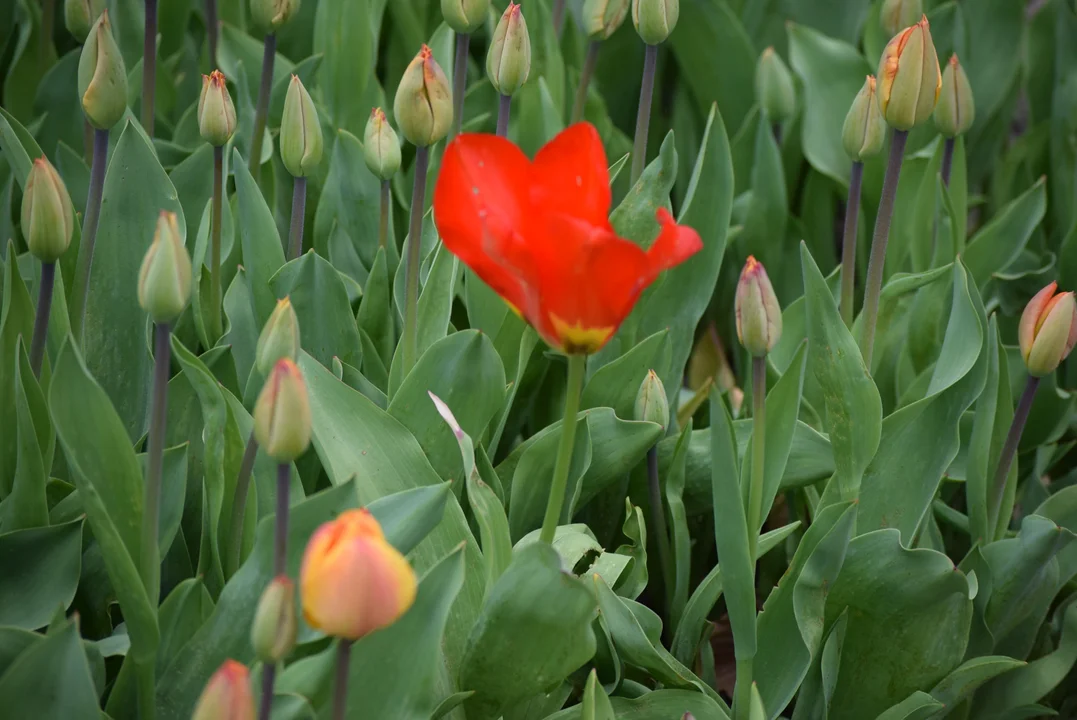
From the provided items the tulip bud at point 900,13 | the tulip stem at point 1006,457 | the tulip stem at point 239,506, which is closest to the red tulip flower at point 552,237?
the tulip stem at point 239,506

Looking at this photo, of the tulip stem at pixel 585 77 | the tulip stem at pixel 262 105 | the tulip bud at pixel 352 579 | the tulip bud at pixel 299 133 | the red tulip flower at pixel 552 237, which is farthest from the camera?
the tulip stem at pixel 585 77

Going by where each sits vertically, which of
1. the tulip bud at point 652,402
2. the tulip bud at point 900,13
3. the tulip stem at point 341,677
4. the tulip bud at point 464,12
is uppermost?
the tulip bud at point 464,12

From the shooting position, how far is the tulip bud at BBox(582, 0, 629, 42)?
1124 millimetres

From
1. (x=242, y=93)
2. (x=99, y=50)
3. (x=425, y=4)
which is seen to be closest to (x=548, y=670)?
(x=99, y=50)

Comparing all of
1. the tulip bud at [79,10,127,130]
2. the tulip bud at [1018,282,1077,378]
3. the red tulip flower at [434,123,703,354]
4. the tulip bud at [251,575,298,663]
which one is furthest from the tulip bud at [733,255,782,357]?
the tulip bud at [79,10,127,130]

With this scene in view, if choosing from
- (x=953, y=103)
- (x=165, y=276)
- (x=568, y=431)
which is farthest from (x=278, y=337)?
(x=953, y=103)

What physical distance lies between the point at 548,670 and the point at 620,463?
23 cm

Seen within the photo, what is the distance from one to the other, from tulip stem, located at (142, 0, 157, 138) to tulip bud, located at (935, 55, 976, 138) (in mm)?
752

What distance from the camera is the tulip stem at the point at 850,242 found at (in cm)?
99

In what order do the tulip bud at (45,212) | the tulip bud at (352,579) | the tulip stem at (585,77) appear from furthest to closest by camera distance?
the tulip stem at (585,77)
the tulip bud at (45,212)
the tulip bud at (352,579)

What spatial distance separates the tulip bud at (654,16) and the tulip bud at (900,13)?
1.28 ft

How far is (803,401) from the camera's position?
3.75ft

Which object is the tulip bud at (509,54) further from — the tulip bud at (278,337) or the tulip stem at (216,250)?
the tulip bud at (278,337)

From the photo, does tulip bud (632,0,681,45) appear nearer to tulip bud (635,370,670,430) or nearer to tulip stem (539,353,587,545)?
tulip bud (635,370,670,430)
